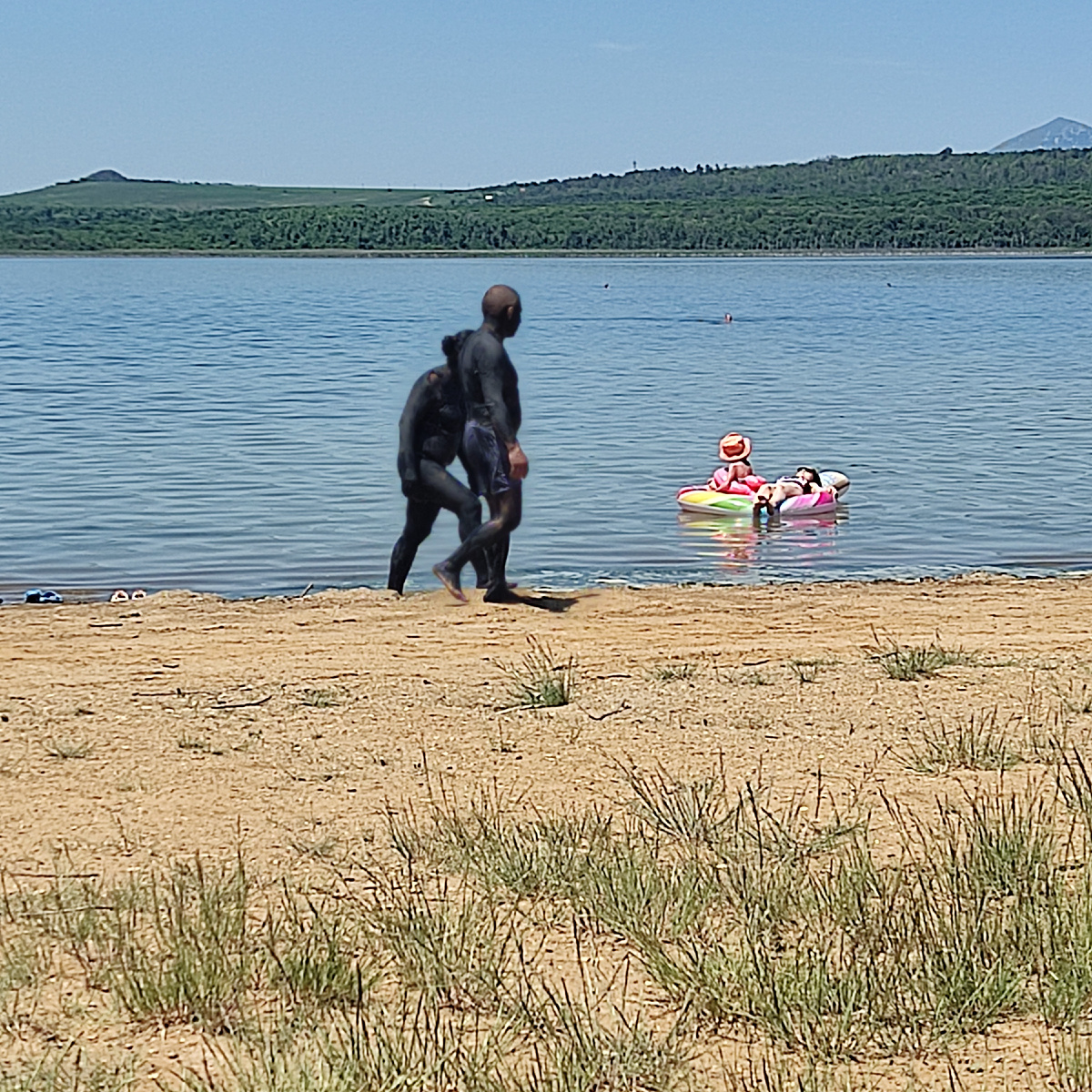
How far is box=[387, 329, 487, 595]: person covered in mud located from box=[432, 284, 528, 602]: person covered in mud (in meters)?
0.10

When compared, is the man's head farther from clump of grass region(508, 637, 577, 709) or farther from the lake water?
the lake water

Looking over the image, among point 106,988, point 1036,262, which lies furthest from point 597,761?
point 1036,262

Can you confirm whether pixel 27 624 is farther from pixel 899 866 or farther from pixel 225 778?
pixel 899 866

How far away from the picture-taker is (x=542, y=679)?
7.30 m

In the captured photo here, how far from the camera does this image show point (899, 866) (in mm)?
4867

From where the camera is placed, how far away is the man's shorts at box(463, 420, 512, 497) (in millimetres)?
9750

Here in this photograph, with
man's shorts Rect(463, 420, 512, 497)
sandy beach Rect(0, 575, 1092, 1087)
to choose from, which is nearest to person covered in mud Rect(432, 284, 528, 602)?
man's shorts Rect(463, 420, 512, 497)

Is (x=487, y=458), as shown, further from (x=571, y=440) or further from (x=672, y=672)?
(x=571, y=440)

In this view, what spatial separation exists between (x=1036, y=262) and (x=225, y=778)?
4407 inches

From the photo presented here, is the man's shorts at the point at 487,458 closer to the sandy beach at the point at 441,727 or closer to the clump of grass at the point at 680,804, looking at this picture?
the sandy beach at the point at 441,727

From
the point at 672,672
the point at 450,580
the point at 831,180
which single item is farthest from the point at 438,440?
the point at 831,180

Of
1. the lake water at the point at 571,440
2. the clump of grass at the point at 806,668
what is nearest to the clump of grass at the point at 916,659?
Result: the clump of grass at the point at 806,668

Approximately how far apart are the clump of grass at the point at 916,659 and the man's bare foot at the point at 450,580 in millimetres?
2676

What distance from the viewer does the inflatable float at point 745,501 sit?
15609 millimetres
